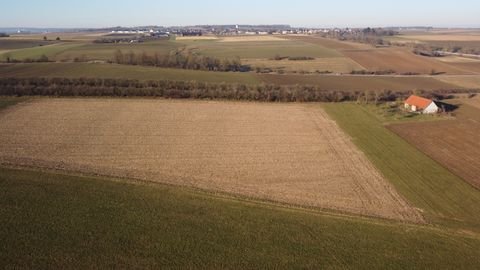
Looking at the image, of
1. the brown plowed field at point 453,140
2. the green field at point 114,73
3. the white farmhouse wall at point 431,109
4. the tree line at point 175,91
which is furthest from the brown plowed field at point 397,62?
the brown plowed field at point 453,140

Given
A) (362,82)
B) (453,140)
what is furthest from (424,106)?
(362,82)

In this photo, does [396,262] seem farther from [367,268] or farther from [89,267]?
[89,267]

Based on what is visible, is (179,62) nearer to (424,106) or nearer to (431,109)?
(424,106)

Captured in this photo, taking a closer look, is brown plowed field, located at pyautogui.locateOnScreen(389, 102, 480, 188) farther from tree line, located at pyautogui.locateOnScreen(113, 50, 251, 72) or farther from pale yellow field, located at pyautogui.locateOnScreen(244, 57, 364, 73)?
tree line, located at pyautogui.locateOnScreen(113, 50, 251, 72)

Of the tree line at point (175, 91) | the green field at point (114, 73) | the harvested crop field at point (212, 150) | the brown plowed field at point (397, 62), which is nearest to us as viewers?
the harvested crop field at point (212, 150)

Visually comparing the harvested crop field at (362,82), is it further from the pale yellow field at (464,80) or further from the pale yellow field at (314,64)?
the pale yellow field at (314,64)

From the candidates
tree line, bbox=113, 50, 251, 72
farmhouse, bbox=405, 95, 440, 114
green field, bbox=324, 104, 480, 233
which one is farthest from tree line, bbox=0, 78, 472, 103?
tree line, bbox=113, 50, 251, 72

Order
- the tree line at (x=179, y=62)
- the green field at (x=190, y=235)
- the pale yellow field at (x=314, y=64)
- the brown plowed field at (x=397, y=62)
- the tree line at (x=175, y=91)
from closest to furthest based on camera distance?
the green field at (x=190, y=235), the tree line at (x=175, y=91), the tree line at (x=179, y=62), the pale yellow field at (x=314, y=64), the brown plowed field at (x=397, y=62)
